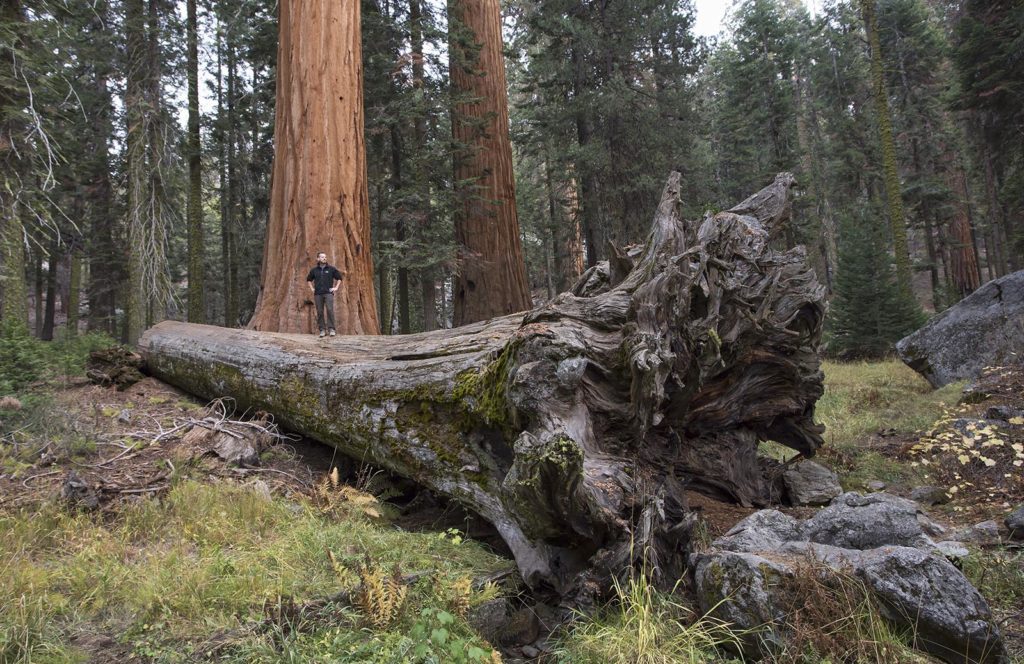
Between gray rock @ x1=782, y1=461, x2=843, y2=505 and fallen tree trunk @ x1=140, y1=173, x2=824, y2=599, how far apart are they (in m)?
0.26

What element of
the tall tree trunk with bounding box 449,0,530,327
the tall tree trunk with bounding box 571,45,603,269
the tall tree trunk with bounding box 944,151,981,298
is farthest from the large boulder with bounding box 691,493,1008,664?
the tall tree trunk with bounding box 944,151,981,298

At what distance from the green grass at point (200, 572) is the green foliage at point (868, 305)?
14.8m

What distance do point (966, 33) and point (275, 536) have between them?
73.5 ft

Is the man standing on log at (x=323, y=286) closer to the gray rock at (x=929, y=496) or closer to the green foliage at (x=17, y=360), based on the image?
the green foliage at (x=17, y=360)

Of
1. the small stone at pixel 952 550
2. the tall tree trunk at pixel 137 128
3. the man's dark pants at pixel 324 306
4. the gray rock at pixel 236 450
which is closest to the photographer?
the small stone at pixel 952 550

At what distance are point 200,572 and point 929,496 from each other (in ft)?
18.9

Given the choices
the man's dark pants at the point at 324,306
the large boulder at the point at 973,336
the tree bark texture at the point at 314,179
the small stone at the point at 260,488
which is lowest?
the small stone at the point at 260,488

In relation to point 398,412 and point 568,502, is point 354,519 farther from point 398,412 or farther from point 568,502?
point 568,502

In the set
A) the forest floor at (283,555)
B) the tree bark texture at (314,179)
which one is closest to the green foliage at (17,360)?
the forest floor at (283,555)

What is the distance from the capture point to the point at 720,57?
40062 mm

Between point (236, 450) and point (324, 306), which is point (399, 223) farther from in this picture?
point (236, 450)

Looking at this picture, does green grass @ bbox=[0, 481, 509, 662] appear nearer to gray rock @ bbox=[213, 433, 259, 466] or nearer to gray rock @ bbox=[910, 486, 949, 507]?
gray rock @ bbox=[213, 433, 259, 466]

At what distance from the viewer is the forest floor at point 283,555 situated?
9.25 ft

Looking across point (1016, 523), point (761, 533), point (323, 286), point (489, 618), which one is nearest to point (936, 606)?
point (761, 533)
